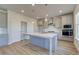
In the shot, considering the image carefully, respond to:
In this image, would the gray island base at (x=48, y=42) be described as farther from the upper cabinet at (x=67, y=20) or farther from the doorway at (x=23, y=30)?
the upper cabinet at (x=67, y=20)

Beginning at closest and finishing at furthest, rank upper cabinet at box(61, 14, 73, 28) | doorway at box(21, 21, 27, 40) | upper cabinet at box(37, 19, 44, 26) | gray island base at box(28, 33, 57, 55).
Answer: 1. gray island base at box(28, 33, 57, 55)
2. upper cabinet at box(37, 19, 44, 26)
3. upper cabinet at box(61, 14, 73, 28)
4. doorway at box(21, 21, 27, 40)

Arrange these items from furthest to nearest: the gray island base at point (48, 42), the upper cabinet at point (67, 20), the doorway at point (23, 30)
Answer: the doorway at point (23, 30)
the upper cabinet at point (67, 20)
the gray island base at point (48, 42)

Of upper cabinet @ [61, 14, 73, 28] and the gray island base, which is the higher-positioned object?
upper cabinet @ [61, 14, 73, 28]

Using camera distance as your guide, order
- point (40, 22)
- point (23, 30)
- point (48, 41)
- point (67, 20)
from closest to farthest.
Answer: point (40, 22) < point (48, 41) < point (67, 20) < point (23, 30)

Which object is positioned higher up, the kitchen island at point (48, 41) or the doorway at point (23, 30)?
the doorway at point (23, 30)

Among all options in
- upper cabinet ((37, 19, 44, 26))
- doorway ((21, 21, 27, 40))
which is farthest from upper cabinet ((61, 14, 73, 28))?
doorway ((21, 21, 27, 40))

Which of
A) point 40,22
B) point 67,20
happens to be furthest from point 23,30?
point 67,20

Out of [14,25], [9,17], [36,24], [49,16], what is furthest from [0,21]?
[49,16]

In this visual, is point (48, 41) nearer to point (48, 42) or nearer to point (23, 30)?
point (48, 42)

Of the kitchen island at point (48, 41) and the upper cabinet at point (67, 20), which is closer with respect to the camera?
the kitchen island at point (48, 41)

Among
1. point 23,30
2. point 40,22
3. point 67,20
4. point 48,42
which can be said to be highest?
point 67,20

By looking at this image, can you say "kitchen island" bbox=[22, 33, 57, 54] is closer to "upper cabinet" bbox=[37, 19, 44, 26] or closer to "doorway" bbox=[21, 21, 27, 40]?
"upper cabinet" bbox=[37, 19, 44, 26]

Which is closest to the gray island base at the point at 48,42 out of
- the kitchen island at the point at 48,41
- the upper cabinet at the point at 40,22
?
the kitchen island at the point at 48,41

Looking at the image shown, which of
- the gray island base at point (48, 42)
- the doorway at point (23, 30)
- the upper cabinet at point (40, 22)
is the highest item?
the upper cabinet at point (40, 22)
